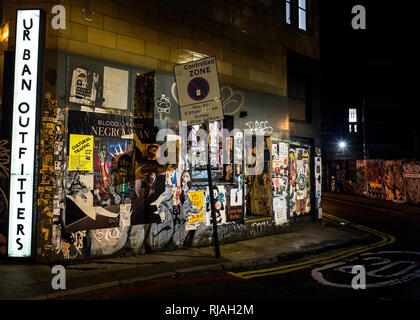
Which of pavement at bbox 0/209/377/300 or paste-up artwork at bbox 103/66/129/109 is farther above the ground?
paste-up artwork at bbox 103/66/129/109

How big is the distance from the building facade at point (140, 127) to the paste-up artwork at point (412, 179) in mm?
10777

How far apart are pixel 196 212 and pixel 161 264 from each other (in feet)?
6.62

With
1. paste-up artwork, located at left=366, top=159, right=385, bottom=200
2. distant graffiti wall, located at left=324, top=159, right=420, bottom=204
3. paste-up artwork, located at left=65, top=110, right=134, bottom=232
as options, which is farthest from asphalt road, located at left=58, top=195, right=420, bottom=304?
paste-up artwork, located at left=366, top=159, right=385, bottom=200

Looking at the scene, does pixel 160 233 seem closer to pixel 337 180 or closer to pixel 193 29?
pixel 193 29

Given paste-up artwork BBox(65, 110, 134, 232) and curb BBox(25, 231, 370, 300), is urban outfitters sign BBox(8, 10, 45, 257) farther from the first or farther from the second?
curb BBox(25, 231, 370, 300)

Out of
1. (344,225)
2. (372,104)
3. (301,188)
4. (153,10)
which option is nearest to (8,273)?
(153,10)

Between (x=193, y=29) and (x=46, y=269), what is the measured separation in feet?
21.7

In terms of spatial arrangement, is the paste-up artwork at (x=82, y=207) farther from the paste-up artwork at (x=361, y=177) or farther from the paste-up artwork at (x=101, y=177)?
the paste-up artwork at (x=361, y=177)

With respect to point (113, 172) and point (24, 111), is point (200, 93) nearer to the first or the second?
point (113, 172)

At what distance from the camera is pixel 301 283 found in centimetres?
575

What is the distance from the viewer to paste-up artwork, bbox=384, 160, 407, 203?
1855 centimetres

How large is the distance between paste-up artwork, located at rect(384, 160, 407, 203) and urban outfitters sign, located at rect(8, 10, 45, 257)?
736 inches

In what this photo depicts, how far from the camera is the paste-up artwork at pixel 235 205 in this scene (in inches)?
357

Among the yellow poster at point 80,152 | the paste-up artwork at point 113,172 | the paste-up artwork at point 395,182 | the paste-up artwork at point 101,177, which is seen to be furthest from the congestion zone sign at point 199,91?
the paste-up artwork at point 395,182
